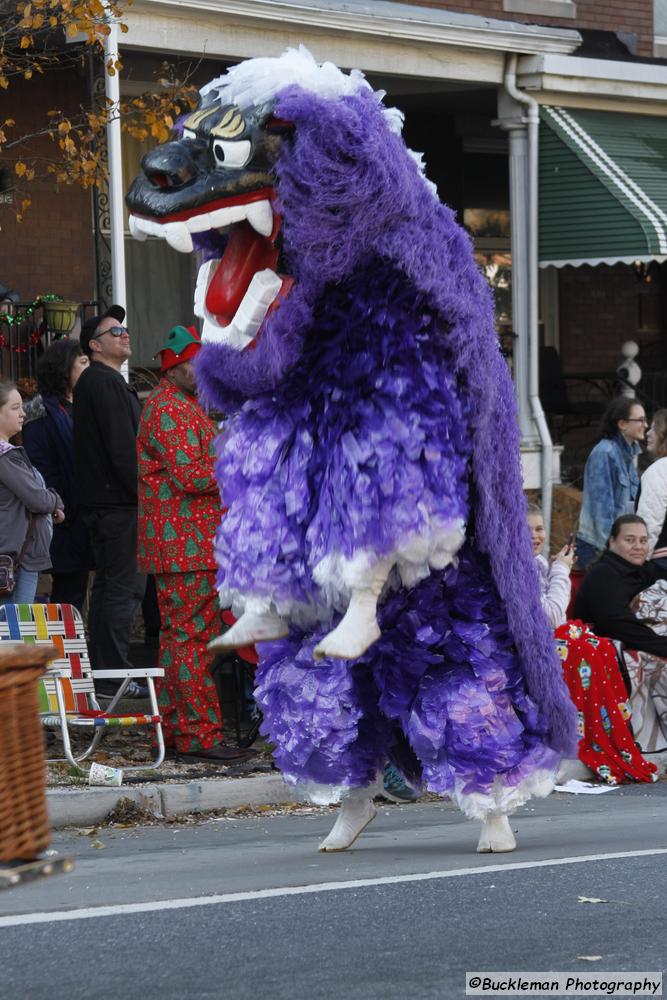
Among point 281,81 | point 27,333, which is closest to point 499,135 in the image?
point 27,333

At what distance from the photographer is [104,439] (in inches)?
376

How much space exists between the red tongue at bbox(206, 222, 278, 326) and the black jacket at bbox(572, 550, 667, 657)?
183 inches

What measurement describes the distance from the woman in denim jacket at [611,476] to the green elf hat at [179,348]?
12.0 ft

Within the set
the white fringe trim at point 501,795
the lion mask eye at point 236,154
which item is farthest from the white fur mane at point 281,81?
the white fringe trim at point 501,795

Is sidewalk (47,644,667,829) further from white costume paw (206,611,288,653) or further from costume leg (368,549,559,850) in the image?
costume leg (368,549,559,850)

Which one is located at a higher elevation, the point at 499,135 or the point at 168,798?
the point at 499,135

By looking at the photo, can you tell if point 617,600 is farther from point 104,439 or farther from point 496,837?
point 496,837

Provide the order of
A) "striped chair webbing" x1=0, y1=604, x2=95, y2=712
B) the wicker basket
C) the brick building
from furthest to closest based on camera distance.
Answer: the brick building
"striped chair webbing" x1=0, y1=604, x2=95, y2=712
the wicker basket

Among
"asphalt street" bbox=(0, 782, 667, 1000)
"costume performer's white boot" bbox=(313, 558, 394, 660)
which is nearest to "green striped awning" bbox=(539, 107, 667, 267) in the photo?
"asphalt street" bbox=(0, 782, 667, 1000)

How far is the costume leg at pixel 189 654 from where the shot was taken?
898 cm

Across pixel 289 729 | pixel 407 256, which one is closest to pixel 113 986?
pixel 289 729

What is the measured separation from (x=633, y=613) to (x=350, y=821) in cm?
400

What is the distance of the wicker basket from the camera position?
3812mm

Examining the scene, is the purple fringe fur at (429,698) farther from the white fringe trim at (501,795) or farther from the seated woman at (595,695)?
the seated woman at (595,695)
